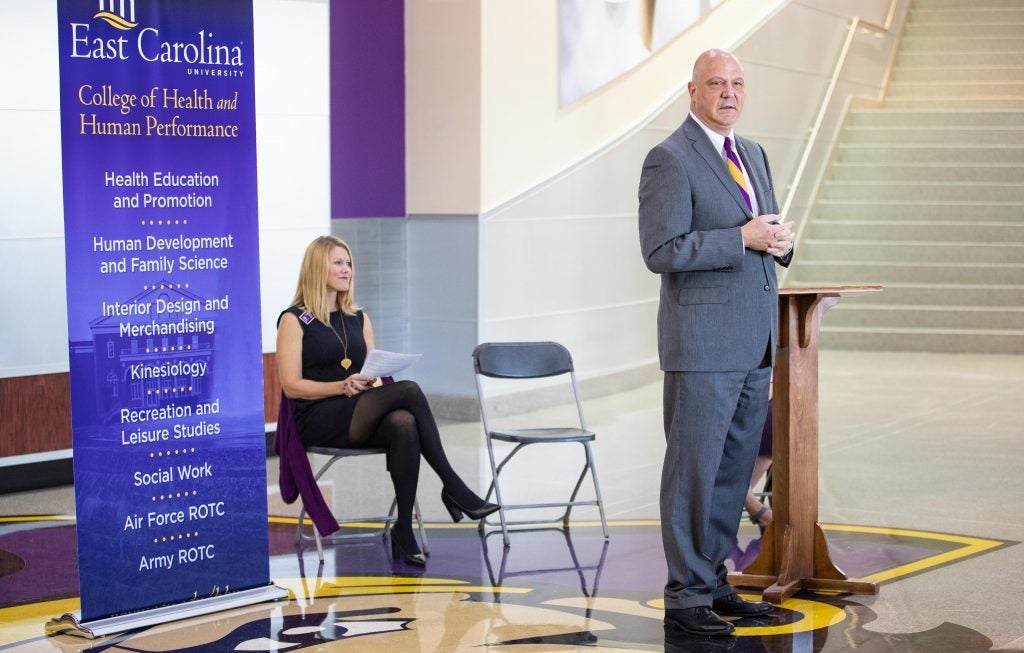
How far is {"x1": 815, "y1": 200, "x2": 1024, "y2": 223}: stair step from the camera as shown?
12.4 metres

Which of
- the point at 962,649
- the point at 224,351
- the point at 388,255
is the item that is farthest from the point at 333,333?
the point at 388,255

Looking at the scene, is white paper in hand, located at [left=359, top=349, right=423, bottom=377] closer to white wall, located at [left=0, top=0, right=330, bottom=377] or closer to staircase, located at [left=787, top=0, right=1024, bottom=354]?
white wall, located at [left=0, top=0, right=330, bottom=377]

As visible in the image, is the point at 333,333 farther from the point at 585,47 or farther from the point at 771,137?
the point at 771,137

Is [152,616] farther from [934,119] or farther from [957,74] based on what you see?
[957,74]

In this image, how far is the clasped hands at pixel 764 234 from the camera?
4086mm

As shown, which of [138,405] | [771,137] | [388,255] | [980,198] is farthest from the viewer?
[980,198]

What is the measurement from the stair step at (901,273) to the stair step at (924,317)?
26 centimetres

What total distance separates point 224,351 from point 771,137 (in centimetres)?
804

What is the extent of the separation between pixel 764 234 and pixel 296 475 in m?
2.17

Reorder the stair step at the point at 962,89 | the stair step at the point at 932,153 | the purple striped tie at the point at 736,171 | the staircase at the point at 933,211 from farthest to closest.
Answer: the stair step at the point at 962,89 → the stair step at the point at 932,153 → the staircase at the point at 933,211 → the purple striped tie at the point at 736,171

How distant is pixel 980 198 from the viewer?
12688 mm

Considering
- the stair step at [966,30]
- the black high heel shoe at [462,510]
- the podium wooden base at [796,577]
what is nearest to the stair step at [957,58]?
the stair step at [966,30]

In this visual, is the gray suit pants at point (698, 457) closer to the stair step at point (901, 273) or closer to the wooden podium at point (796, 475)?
the wooden podium at point (796, 475)

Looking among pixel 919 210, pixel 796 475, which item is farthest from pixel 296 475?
pixel 919 210
